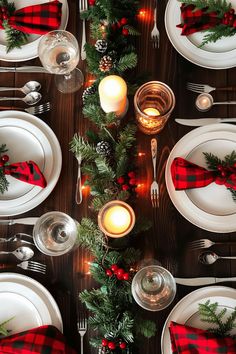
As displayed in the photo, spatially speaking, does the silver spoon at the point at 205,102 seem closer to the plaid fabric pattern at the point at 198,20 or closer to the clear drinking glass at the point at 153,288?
the plaid fabric pattern at the point at 198,20

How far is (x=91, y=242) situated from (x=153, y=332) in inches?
10.6

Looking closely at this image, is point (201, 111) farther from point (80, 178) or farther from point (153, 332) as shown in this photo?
point (153, 332)

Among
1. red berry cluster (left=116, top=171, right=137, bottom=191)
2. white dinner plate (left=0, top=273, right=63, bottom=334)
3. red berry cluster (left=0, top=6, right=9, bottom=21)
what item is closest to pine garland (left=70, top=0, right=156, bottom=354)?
red berry cluster (left=116, top=171, right=137, bottom=191)

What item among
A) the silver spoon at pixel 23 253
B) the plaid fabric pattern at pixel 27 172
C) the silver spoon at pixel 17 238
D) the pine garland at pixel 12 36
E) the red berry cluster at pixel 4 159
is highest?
the pine garland at pixel 12 36

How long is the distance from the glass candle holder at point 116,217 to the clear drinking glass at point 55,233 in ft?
0.37

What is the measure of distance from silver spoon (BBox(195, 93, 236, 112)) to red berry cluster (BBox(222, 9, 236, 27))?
21 centimetres

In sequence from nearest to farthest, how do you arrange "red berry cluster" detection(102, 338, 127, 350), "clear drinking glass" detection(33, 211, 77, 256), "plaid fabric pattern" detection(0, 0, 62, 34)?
1. "red berry cluster" detection(102, 338, 127, 350)
2. "clear drinking glass" detection(33, 211, 77, 256)
3. "plaid fabric pattern" detection(0, 0, 62, 34)

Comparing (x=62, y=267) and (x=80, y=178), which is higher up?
(x=80, y=178)

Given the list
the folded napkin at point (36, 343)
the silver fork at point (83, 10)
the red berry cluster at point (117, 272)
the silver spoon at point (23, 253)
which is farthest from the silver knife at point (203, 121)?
the folded napkin at point (36, 343)

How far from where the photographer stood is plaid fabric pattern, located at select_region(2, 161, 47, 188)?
1.09m

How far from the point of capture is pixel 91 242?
1.03 meters

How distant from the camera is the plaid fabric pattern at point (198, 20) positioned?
1.16m

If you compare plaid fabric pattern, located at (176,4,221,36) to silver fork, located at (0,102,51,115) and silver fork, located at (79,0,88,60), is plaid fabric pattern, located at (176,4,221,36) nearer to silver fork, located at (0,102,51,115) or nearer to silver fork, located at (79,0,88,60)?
silver fork, located at (79,0,88,60)

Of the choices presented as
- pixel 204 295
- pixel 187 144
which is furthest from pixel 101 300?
pixel 187 144
